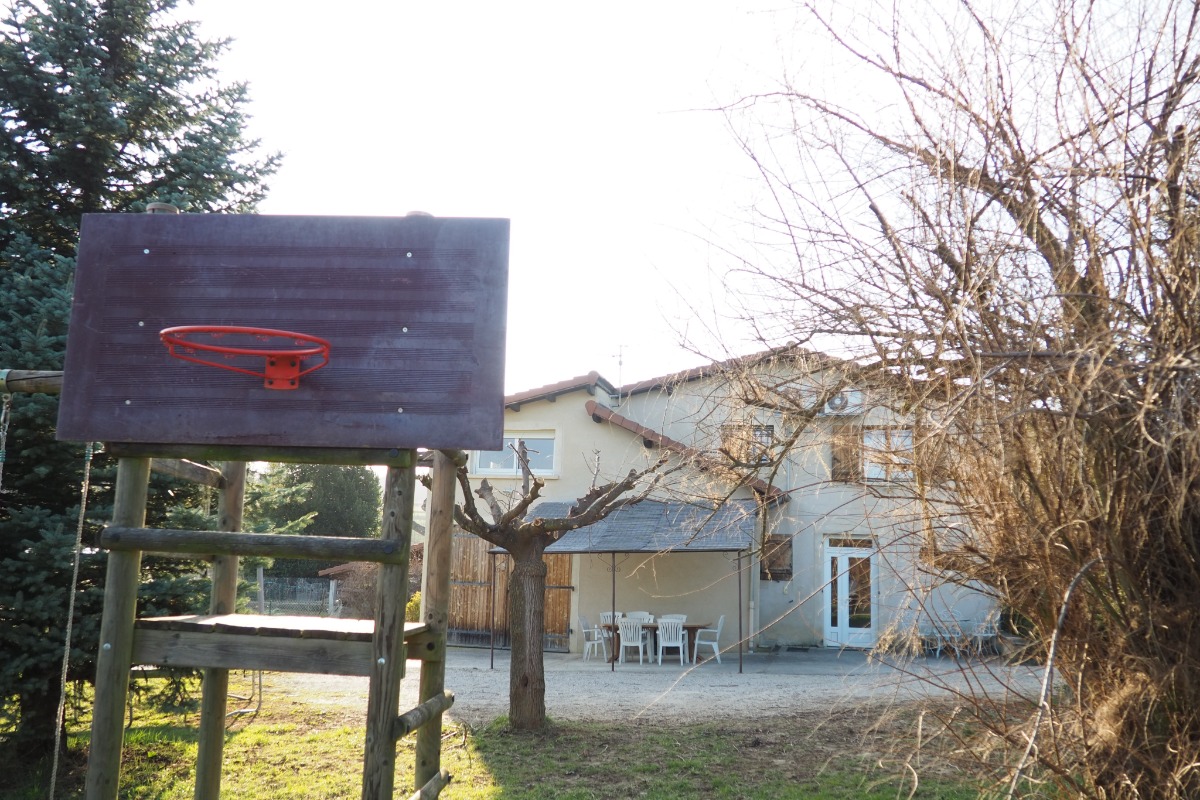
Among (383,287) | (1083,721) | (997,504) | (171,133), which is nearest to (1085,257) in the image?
(997,504)

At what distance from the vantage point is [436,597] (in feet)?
19.8

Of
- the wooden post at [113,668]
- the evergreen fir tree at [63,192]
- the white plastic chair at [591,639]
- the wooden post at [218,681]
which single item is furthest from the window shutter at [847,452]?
the white plastic chair at [591,639]

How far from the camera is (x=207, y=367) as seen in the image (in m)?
4.85

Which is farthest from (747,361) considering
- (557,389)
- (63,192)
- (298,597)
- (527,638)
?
(298,597)

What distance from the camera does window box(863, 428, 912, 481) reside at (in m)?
4.53

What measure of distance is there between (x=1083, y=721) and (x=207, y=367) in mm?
4285

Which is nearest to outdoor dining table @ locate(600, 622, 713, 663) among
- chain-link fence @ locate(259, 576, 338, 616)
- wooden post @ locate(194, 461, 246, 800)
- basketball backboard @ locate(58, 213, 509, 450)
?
chain-link fence @ locate(259, 576, 338, 616)

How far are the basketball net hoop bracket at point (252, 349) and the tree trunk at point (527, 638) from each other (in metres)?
6.20

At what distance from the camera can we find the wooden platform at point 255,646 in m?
4.67

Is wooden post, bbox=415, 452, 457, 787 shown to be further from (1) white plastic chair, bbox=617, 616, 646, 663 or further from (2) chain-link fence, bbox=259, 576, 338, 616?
(2) chain-link fence, bbox=259, 576, 338, 616

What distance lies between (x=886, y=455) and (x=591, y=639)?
1677 centimetres

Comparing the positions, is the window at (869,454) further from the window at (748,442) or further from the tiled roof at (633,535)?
the tiled roof at (633,535)

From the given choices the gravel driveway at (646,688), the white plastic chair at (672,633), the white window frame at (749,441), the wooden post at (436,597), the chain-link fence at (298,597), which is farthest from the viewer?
the chain-link fence at (298,597)

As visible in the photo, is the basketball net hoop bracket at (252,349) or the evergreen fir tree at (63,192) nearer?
the basketball net hoop bracket at (252,349)
